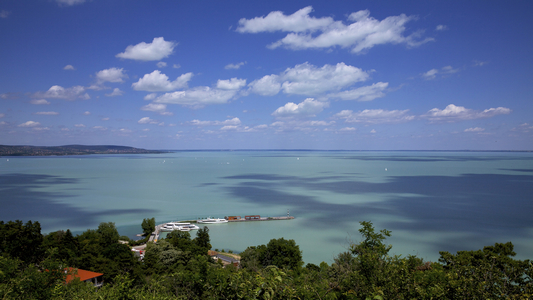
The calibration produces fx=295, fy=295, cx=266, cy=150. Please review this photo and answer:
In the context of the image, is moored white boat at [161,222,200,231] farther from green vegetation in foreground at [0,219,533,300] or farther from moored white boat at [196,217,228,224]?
green vegetation in foreground at [0,219,533,300]

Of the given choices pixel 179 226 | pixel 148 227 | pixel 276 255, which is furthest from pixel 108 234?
pixel 276 255

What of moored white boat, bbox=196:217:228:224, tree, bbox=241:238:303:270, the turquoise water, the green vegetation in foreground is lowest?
moored white boat, bbox=196:217:228:224

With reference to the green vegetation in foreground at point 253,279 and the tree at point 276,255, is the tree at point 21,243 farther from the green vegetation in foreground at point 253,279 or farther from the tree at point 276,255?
the tree at point 276,255

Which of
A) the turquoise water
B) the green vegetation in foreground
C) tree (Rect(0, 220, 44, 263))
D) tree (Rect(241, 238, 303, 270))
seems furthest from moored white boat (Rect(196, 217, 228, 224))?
tree (Rect(0, 220, 44, 263))

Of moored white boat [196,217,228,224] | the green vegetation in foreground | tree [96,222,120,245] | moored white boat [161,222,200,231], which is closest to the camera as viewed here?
the green vegetation in foreground

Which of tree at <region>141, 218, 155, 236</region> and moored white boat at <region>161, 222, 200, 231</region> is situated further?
moored white boat at <region>161, 222, 200, 231</region>

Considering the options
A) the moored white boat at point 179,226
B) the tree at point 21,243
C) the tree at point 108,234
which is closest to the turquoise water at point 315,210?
the moored white boat at point 179,226

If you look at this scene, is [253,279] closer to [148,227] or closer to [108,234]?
[108,234]

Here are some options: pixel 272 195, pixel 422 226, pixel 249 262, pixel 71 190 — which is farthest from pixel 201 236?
pixel 71 190

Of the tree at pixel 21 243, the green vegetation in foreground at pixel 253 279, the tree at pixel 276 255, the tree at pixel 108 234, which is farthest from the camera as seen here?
the tree at pixel 108 234

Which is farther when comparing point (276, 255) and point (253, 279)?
point (276, 255)

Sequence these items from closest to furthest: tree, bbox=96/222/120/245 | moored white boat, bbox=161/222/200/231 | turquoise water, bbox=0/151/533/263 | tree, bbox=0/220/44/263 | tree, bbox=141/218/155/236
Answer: tree, bbox=0/220/44/263
tree, bbox=96/222/120/245
turquoise water, bbox=0/151/533/263
tree, bbox=141/218/155/236
moored white boat, bbox=161/222/200/231
